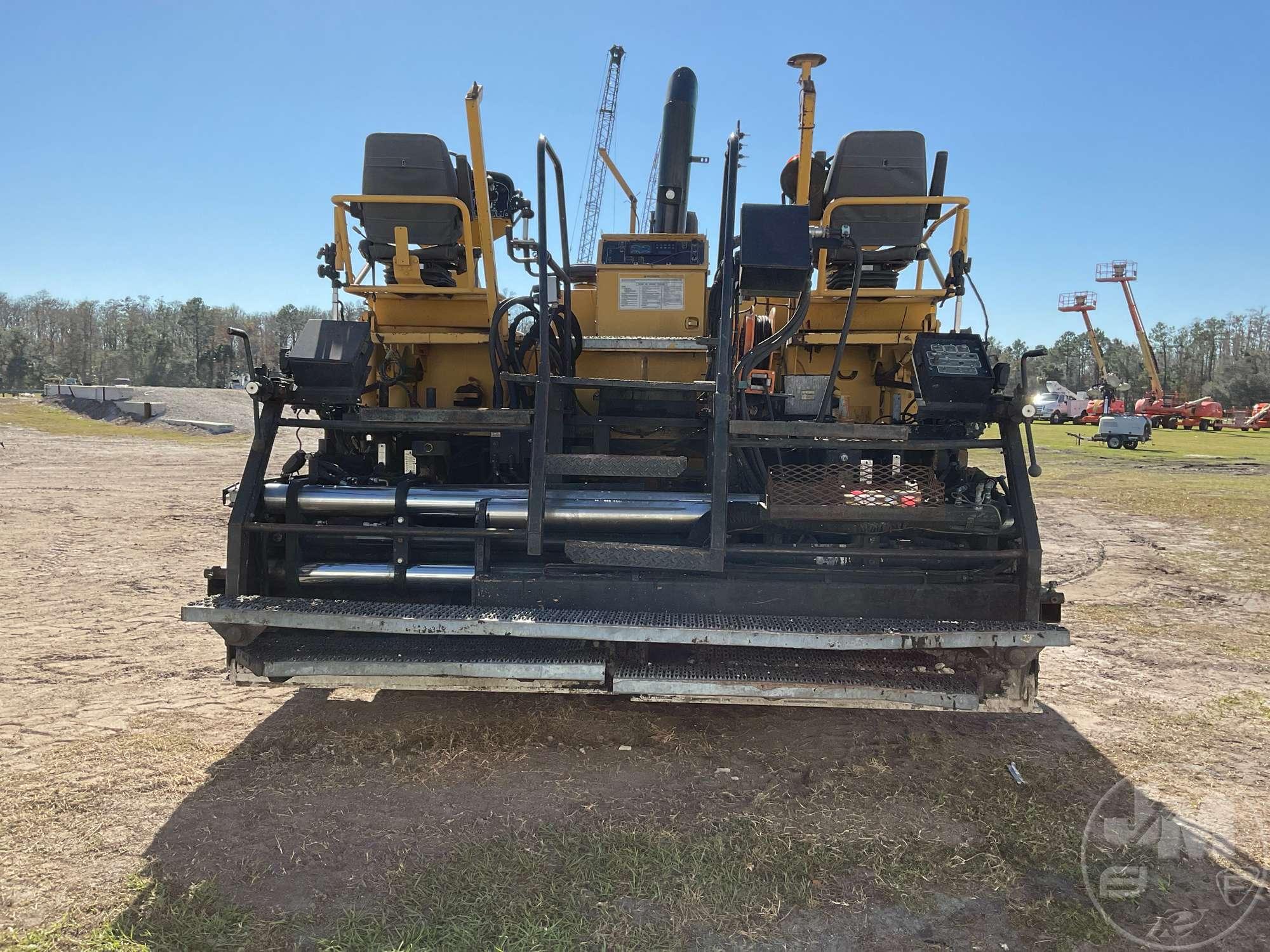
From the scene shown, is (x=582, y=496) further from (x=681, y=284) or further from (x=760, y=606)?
(x=681, y=284)

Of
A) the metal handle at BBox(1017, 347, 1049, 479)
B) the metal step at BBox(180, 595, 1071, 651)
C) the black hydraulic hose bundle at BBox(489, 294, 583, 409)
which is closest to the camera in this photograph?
the metal step at BBox(180, 595, 1071, 651)

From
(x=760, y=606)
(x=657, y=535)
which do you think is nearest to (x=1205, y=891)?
(x=760, y=606)

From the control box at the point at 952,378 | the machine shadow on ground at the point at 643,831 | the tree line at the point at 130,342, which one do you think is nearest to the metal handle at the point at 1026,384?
the control box at the point at 952,378

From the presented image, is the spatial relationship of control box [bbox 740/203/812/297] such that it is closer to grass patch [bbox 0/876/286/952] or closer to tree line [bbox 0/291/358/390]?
grass patch [bbox 0/876/286/952]

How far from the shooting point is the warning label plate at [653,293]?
4570 mm

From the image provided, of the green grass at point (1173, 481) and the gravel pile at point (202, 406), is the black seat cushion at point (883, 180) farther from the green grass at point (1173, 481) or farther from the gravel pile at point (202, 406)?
the gravel pile at point (202, 406)

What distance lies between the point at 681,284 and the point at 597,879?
10.4 ft

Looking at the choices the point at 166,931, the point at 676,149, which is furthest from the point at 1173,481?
the point at 166,931

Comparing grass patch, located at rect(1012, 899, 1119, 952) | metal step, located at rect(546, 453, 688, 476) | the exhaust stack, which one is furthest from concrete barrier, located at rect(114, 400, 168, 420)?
grass patch, located at rect(1012, 899, 1119, 952)

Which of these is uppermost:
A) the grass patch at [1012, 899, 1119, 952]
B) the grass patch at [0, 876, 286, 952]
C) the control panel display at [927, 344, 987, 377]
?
the control panel display at [927, 344, 987, 377]

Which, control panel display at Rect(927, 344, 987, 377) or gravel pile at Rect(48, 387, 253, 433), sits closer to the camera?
control panel display at Rect(927, 344, 987, 377)

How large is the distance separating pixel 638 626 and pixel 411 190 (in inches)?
110

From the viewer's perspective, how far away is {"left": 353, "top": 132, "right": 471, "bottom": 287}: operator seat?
4305mm

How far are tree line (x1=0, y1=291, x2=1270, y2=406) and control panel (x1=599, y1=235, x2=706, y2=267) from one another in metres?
70.8
